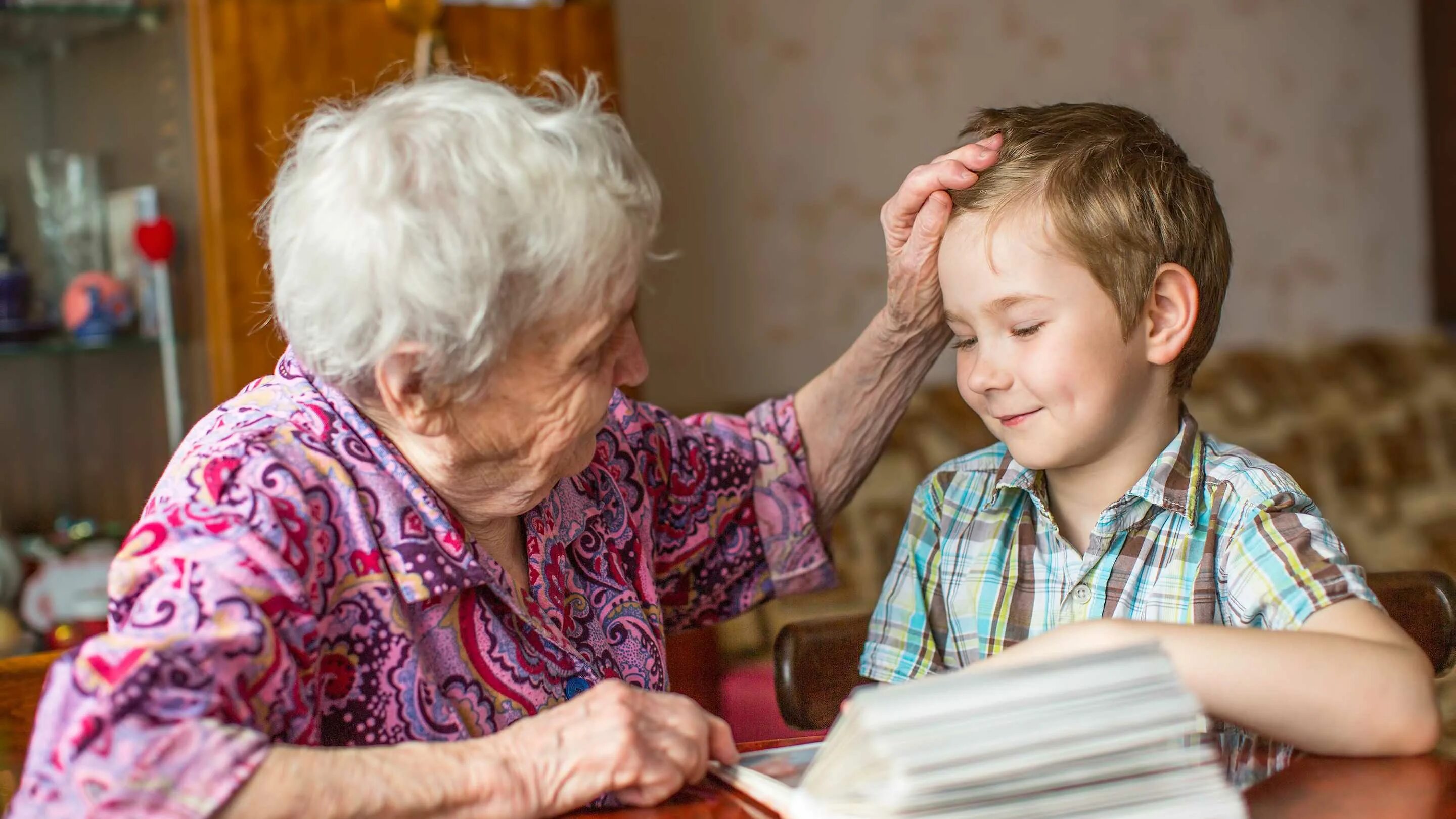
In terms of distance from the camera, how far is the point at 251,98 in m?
1.96

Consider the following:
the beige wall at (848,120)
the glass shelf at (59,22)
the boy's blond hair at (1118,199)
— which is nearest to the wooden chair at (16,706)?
the boy's blond hair at (1118,199)

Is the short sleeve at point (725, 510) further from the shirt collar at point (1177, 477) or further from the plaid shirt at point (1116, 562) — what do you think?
the shirt collar at point (1177, 477)

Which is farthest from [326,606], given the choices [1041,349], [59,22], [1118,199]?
[59,22]

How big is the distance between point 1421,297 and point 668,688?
9.31 feet

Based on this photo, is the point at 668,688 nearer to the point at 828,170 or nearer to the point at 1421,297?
the point at 828,170

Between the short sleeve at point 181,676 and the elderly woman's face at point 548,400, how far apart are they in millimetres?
170

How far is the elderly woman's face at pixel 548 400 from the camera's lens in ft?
3.31

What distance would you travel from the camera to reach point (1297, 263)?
128 inches

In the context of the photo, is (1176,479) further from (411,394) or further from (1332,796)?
(411,394)

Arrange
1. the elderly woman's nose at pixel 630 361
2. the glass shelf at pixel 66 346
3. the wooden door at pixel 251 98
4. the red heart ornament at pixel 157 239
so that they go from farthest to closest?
1. the glass shelf at pixel 66 346
2. the red heart ornament at pixel 157 239
3. the wooden door at pixel 251 98
4. the elderly woman's nose at pixel 630 361

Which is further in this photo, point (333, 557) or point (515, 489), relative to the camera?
point (515, 489)

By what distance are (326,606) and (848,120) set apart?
2.03m

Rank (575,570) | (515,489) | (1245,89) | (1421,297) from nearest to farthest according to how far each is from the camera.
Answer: (515,489) < (575,570) < (1245,89) < (1421,297)

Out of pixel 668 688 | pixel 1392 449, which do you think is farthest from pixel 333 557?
pixel 1392 449
